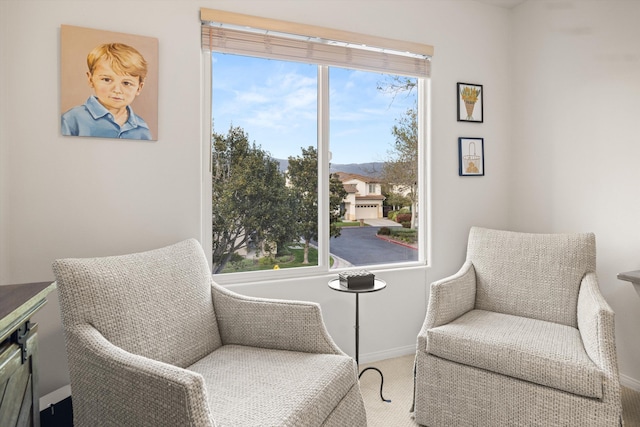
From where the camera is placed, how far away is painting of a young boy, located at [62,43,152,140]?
193 cm

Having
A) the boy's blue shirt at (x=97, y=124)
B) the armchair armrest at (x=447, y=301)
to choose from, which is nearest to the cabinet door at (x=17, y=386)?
the boy's blue shirt at (x=97, y=124)

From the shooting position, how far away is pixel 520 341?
1.74 m

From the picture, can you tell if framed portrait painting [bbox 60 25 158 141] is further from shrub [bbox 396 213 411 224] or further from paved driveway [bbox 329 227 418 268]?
shrub [bbox 396 213 411 224]

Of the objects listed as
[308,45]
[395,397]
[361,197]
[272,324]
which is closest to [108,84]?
[308,45]

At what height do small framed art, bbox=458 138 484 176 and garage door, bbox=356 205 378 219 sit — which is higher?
small framed art, bbox=458 138 484 176

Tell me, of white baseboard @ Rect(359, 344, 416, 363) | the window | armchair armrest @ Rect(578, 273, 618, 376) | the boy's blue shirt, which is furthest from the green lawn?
armchair armrest @ Rect(578, 273, 618, 376)

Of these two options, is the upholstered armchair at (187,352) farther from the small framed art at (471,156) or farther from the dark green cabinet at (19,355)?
the small framed art at (471,156)

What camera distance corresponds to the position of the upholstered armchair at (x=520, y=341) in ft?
5.15

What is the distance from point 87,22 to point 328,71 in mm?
1380

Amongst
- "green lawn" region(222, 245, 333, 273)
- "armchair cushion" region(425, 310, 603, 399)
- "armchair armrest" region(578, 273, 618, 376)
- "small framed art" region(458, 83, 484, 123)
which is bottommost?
"armchair cushion" region(425, 310, 603, 399)

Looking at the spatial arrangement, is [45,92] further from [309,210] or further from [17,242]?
[309,210]

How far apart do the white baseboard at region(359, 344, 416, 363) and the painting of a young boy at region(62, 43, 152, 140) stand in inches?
Result: 76.4

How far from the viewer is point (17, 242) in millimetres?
1837

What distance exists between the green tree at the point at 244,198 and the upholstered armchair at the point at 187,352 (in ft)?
1.67
